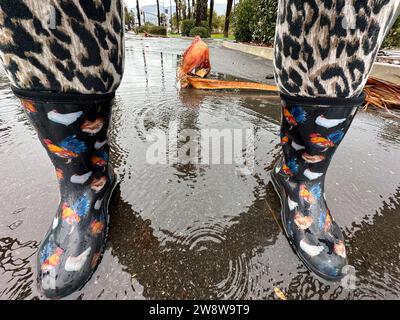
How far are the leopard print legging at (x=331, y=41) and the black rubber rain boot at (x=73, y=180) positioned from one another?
0.56 metres

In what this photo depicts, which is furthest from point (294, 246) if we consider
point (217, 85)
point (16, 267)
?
point (217, 85)

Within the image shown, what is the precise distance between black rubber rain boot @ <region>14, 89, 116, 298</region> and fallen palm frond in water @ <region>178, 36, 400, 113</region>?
196 cm

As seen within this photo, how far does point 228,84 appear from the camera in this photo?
2.65 m

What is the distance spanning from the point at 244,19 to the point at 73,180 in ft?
30.5

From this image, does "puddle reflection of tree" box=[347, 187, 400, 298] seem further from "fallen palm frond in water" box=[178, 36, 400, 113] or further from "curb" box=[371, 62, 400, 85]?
"curb" box=[371, 62, 400, 85]

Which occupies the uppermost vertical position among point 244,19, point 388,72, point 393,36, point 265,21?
point 244,19

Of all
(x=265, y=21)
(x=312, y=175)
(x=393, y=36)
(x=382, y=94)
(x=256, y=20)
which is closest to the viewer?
(x=312, y=175)

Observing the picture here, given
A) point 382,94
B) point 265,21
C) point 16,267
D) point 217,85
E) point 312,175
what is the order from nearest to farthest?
point 16,267, point 312,175, point 382,94, point 217,85, point 265,21

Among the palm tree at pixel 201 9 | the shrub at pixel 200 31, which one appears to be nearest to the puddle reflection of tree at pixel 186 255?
the palm tree at pixel 201 9

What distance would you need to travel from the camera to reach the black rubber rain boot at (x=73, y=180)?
0.65m

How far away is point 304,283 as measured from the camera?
720 millimetres

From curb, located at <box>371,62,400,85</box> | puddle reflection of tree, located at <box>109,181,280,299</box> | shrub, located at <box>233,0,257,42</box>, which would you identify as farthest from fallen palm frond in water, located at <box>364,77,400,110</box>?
shrub, located at <box>233,0,257,42</box>

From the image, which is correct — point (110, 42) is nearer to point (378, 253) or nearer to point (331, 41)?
point (331, 41)
